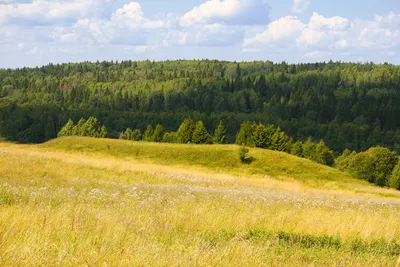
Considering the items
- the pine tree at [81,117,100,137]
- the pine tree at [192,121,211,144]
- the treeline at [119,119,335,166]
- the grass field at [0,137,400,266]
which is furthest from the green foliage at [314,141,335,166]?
the grass field at [0,137,400,266]

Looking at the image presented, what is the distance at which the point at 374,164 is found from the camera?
9588cm

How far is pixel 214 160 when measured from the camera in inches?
2128

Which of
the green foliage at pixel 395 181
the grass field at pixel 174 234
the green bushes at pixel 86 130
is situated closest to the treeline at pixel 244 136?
the green foliage at pixel 395 181

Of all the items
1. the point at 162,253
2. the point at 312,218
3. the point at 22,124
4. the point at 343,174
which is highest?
the point at 162,253

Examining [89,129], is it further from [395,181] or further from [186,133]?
[395,181]

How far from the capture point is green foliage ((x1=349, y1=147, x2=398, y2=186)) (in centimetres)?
9331

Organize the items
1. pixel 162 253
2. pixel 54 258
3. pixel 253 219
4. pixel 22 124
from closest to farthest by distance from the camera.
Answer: pixel 54 258, pixel 162 253, pixel 253 219, pixel 22 124

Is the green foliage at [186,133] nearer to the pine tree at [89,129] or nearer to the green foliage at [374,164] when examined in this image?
the green foliage at [374,164]

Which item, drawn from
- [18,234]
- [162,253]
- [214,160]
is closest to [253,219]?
[162,253]

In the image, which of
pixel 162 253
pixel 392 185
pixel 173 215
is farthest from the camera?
pixel 392 185

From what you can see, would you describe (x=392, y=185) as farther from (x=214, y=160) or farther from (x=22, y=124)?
(x=22, y=124)

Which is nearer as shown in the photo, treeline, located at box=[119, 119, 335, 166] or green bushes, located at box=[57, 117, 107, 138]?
treeline, located at box=[119, 119, 335, 166]

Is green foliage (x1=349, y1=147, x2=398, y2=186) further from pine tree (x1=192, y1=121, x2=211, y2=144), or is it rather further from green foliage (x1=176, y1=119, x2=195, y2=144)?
green foliage (x1=176, y1=119, x2=195, y2=144)

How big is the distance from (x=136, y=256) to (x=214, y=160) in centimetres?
4878
